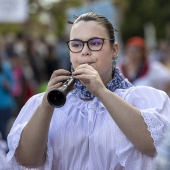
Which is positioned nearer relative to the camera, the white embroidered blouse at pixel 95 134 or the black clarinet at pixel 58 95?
the black clarinet at pixel 58 95

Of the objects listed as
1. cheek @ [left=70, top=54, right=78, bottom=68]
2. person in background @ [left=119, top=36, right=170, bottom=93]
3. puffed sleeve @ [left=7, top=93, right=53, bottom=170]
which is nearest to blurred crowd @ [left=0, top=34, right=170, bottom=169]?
person in background @ [left=119, top=36, right=170, bottom=93]

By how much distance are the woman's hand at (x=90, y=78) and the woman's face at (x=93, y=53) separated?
0.17 meters

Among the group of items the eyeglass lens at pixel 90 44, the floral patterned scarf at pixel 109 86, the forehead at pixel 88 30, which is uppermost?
the forehead at pixel 88 30

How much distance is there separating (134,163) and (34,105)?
72 cm

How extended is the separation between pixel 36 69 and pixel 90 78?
12.0 meters

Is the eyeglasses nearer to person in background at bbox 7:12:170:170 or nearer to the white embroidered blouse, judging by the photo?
person in background at bbox 7:12:170:170

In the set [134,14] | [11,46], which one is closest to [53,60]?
[11,46]

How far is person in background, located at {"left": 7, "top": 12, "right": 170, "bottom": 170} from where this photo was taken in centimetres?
383

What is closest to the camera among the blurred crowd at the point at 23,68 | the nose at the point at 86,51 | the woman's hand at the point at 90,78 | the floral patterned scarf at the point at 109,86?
the woman's hand at the point at 90,78

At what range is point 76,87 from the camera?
4.16 meters

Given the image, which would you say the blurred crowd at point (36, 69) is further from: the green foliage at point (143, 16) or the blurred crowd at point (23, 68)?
the green foliage at point (143, 16)

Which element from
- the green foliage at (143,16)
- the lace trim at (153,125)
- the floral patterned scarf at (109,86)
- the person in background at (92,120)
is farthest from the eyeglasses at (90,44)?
the green foliage at (143,16)

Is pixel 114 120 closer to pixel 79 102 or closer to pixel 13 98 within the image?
pixel 79 102

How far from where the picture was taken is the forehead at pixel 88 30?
4.07 m
